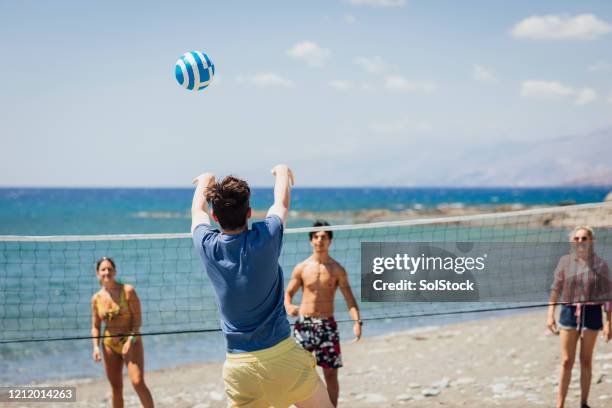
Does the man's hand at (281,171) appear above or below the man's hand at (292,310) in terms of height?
above

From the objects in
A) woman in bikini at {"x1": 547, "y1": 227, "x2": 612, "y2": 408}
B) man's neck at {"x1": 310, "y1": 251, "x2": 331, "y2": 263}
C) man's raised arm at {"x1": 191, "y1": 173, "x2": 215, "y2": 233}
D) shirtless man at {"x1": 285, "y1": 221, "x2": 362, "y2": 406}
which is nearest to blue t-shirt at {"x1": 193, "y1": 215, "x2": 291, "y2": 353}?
man's raised arm at {"x1": 191, "y1": 173, "x2": 215, "y2": 233}

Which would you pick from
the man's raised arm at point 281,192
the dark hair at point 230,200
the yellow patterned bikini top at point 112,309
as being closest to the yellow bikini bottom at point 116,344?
the yellow patterned bikini top at point 112,309

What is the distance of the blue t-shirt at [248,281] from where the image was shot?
350 centimetres

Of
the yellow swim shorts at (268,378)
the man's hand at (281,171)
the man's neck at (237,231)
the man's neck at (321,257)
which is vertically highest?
the man's hand at (281,171)

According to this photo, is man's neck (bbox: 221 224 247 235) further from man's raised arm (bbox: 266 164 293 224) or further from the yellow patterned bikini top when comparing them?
the yellow patterned bikini top

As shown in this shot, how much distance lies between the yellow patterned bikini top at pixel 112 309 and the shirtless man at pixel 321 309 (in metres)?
1.77

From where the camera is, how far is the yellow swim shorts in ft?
11.7

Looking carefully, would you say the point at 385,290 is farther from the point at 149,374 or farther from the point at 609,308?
the point at 149,374

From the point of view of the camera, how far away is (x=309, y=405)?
3.71 metres

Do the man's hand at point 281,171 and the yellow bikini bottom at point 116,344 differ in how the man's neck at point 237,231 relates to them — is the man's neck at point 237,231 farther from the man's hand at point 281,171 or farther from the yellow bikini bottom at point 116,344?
the yellow bikini bottom at point 116,344

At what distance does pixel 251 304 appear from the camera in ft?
11.6

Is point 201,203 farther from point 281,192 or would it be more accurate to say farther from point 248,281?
point 248,281

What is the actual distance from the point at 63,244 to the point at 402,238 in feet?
50.1

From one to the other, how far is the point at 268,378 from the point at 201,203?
1.10 m
